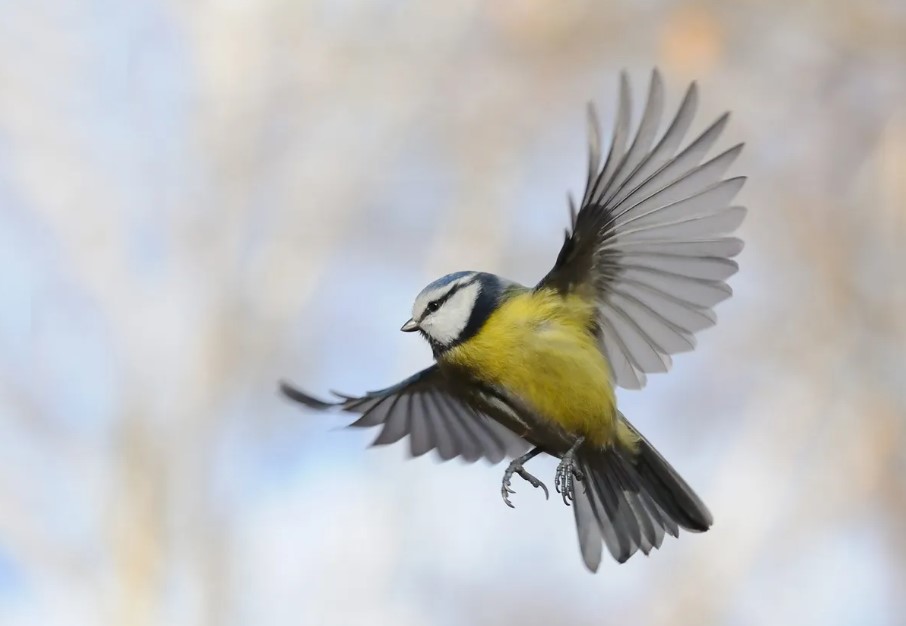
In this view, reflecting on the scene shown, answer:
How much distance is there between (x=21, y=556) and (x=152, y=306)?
1.72 ft

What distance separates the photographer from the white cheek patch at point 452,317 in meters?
0.58

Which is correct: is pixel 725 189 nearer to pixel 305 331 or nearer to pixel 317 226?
pixel 317 226

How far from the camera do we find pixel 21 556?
67.4 inches

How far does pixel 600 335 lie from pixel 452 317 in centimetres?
10

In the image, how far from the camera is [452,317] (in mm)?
591

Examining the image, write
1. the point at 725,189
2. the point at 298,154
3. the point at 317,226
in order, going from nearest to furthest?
the point at 725,189 → the point at 317,226 → the point at 298,154

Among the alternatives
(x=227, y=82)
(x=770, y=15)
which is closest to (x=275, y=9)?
(x=227, y=82)

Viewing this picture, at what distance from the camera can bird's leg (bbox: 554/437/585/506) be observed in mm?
489

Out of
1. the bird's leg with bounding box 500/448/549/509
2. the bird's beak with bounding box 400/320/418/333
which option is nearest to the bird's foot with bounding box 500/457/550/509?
the bird's leg with bounding box 500/448/549/509

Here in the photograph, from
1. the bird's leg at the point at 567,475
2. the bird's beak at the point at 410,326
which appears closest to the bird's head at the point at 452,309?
the bird's beak at the point at 410,326

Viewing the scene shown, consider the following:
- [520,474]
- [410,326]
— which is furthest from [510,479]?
[410,326]

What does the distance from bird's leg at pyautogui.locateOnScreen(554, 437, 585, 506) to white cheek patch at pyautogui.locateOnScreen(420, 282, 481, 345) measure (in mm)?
109

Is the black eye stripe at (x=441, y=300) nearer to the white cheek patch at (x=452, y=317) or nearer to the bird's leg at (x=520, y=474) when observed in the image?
the white cheek patch at (x=452, y=317)

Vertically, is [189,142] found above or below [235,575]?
above
